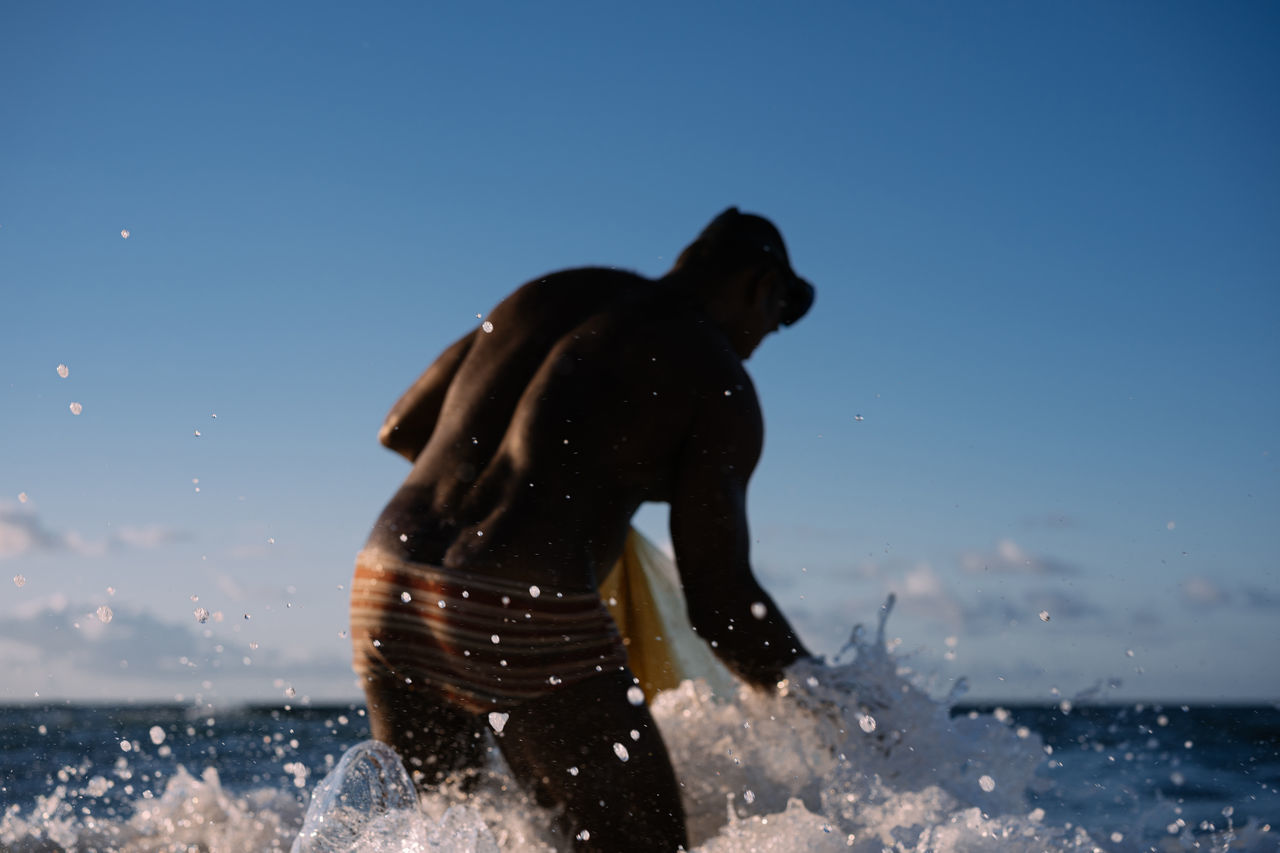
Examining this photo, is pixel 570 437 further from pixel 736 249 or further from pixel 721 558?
pixel 736 249

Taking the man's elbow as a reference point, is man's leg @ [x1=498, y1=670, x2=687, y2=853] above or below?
below

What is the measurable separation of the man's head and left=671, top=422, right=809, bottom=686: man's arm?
41 centimetres

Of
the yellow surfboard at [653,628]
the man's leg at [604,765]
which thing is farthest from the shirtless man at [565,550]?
the yellow surfboard at [653,628]

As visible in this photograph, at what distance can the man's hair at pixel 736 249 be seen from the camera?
2031mm

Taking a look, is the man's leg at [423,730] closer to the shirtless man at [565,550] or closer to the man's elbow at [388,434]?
the shirtless man at [565,550]

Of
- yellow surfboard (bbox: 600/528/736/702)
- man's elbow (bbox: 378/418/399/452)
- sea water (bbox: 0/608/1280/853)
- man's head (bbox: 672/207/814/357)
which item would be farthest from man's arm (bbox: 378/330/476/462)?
yellow surfboard (bbox: 600/528/736/702)

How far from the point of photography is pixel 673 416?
1.73 m

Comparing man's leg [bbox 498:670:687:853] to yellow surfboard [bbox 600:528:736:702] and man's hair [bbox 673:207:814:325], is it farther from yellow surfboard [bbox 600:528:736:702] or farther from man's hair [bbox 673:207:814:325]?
yellow surfboard [bbox 600:528:736:702]

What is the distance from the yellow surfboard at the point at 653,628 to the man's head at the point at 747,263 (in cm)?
94

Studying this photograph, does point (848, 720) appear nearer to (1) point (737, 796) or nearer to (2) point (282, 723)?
(1) point (737, 796)

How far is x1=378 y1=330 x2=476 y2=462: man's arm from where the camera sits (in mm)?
2020

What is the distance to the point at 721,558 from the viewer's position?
1.77 meters

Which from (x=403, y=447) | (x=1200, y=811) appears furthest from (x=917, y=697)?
(x=1200, y=811)

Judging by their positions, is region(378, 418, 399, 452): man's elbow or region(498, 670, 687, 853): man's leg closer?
region(498, 670, 687, 853): man's leg
